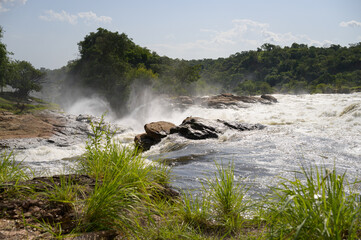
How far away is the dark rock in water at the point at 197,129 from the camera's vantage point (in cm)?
1263

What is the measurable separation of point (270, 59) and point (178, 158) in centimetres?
7712

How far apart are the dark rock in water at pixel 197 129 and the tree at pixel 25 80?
29.1m

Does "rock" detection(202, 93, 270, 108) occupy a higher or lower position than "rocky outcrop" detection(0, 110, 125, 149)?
higher

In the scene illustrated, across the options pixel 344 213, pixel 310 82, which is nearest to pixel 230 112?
pixel 344 213

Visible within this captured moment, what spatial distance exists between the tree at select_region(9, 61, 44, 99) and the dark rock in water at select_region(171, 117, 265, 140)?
29157 millimetres

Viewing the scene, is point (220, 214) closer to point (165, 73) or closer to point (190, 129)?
point (190, 129)

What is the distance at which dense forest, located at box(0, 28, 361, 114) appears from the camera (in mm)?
33406

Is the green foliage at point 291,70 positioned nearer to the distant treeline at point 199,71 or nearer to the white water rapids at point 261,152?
the distant treeline at point 199,71

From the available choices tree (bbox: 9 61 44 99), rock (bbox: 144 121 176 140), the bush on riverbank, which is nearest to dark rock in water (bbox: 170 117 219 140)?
rock (bbox: 144 121 176 140)

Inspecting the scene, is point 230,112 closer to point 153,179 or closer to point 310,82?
point 153,179

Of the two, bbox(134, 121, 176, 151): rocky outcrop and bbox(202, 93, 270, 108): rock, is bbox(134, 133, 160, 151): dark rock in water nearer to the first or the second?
bbox(134, 121, 176, 151): rocky outcrop

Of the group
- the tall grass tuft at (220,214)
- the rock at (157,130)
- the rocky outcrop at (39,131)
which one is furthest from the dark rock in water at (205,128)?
the tall grass tuft at (220,214)

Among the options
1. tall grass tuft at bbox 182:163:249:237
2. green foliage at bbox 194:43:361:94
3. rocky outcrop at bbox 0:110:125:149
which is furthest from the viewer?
green foliage at bbox 194:43:361:94

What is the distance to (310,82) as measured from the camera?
200 feet
